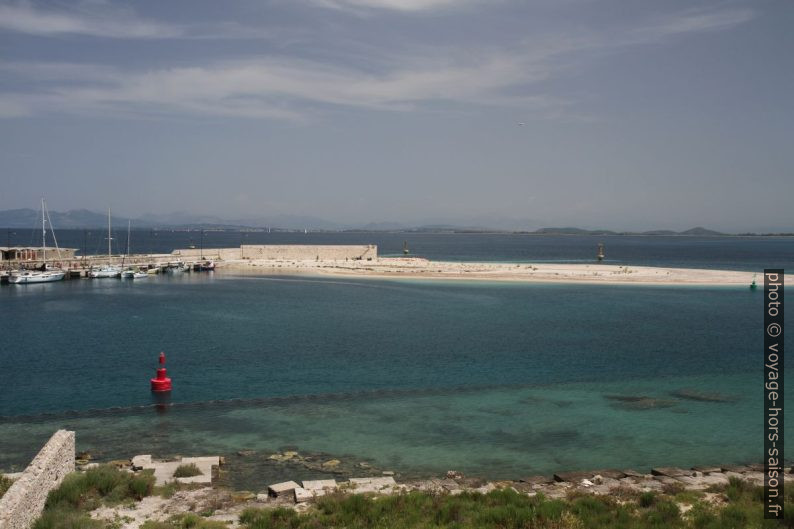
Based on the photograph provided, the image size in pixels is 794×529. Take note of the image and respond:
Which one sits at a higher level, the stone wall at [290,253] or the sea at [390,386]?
the stone wall at [290,253]

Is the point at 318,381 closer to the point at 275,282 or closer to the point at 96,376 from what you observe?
the point at 96,376

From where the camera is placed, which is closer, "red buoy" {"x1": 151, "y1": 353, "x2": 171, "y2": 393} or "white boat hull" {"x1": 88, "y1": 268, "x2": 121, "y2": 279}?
"red buoy" {"x1": 151, "y1": 353, "x2": 171, "y2": 393}

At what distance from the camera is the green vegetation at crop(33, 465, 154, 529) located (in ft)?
34.5

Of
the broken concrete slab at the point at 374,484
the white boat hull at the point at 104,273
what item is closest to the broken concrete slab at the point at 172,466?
the broken concrete slab at the point at 374,484

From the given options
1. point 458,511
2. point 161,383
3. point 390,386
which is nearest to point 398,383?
point 390,386

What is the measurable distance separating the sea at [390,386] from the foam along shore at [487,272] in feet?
85.3

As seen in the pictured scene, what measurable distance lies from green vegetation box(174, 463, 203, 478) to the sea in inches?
33.8

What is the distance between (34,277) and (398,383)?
186 ft

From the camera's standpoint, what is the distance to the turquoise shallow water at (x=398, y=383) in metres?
17.0

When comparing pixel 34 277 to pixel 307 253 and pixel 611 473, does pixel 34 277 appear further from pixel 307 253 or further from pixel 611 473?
pixel 611 473

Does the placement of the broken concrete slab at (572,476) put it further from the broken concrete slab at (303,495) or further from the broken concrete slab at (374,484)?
the broken concrete slab at (303,495)

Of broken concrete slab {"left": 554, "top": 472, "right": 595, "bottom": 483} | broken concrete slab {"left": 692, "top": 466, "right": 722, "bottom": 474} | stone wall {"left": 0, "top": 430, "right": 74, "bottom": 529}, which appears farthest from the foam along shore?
stone wall {"left": 0, "top": 430, "right": 74, "bottom": 529}

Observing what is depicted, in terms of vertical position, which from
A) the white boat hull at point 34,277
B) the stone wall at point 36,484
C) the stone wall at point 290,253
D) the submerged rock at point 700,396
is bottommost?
the submerged rock at point 700,396

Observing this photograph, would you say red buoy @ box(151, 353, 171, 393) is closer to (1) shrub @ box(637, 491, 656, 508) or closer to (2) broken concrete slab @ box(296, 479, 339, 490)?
(2) broken concrete slab @ box(296, 479, 339, 490)
